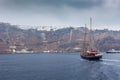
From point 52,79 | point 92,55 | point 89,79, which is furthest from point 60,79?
point 92,55

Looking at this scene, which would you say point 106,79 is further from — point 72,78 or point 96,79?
point 72,78

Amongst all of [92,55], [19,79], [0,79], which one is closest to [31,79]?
[19,79]

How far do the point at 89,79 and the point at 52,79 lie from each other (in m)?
9.48

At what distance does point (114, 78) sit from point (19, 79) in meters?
24.8

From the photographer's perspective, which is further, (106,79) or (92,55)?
(92,55)

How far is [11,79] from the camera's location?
7194 cm

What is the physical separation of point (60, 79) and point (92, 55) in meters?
72.7

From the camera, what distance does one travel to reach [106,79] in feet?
230

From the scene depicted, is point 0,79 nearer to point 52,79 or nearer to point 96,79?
point 52,79

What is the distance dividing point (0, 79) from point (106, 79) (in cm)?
2742

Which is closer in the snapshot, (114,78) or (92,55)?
(114,78)

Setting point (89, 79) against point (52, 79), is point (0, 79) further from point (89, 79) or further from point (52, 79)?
point (89, 79)

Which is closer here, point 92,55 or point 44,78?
point 44,78

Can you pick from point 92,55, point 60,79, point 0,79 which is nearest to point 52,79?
point 60,79
